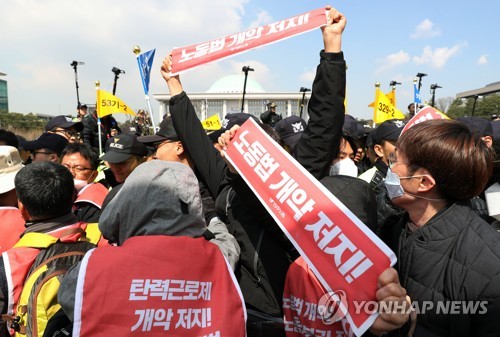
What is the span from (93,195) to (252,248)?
69.9 inches

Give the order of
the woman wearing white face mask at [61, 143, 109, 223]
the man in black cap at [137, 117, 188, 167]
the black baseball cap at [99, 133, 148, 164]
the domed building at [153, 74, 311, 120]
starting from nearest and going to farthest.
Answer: the man in black cap at [137, 117, 188, 167] → the woman wearing white face mask at [61, 143, 109, 223] → the black baseball cap at [99, 133, 148, 164] → the domed building at [153, 74, 311, 120]

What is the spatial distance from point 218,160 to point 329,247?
3.73ft

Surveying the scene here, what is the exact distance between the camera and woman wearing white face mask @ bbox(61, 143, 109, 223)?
2.96 metres

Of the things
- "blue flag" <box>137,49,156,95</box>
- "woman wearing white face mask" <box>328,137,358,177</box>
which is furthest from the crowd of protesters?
"blue flag" <box>137,49,156,95</box>

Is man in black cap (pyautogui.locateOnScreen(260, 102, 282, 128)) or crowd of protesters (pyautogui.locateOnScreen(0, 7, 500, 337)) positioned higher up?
man in black cap (pyautogui.locateOnScreen(260, 102, 282, 128))

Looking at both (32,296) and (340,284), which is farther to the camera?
(32,296)

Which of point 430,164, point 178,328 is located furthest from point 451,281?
point 178,328

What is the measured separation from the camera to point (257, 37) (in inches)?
74.4

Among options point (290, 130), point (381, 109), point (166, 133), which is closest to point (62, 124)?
point (166, 133)

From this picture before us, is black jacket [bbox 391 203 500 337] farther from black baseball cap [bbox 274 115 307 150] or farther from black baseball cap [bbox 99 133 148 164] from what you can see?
black baseball cap [bbox 99 133 148 164]

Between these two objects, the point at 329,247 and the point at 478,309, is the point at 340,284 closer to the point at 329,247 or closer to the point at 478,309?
the point at 329,247

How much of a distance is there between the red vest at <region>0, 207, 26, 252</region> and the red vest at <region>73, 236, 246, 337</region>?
4.19 ft

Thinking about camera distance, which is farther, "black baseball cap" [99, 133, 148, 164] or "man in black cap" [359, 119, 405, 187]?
"black baseball cap" [99, 133, 148, 164]

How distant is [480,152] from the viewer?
1514mm
